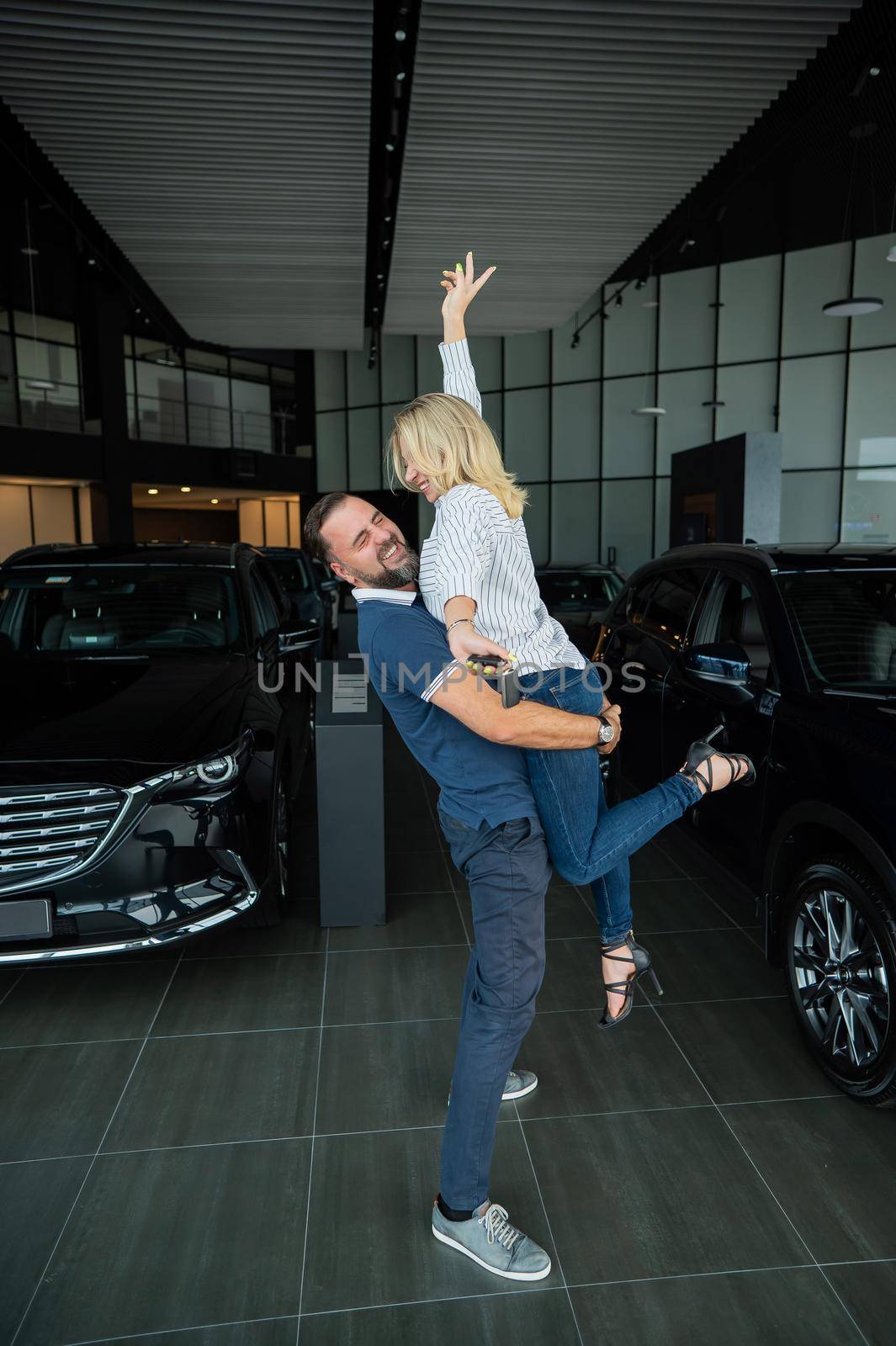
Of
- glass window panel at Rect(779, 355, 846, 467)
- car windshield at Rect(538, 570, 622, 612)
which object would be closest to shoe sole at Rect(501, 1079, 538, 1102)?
car windshield at Rect(538, 570, 622, 612)

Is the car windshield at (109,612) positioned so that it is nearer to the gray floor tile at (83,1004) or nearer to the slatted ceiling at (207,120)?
the gray floor tile at (83,1004)

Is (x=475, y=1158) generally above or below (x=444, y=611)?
below

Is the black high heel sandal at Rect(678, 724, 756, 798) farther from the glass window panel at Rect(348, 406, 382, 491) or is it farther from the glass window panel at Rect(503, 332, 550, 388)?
the glass window panel at Rect(348, 406, 382, 491)

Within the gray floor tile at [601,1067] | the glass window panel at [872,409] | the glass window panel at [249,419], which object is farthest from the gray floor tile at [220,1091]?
the glass window panel at [249,419]

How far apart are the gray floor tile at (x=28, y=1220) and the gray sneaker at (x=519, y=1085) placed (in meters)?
1.15

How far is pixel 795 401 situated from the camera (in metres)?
16.0

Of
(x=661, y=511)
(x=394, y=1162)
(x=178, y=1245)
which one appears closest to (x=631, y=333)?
(x=661, y=511)

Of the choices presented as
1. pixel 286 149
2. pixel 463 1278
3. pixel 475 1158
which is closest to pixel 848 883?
pixel 475 1158

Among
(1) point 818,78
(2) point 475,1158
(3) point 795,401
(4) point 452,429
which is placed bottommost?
(2) point 475,1158

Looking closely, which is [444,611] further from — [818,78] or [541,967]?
[818,78]

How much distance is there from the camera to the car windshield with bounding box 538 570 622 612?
9016 mm

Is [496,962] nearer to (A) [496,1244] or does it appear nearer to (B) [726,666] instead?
(A) [496,1244]

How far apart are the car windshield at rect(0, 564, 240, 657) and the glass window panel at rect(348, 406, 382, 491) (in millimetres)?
17405

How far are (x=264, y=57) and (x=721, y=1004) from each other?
7598 mm
